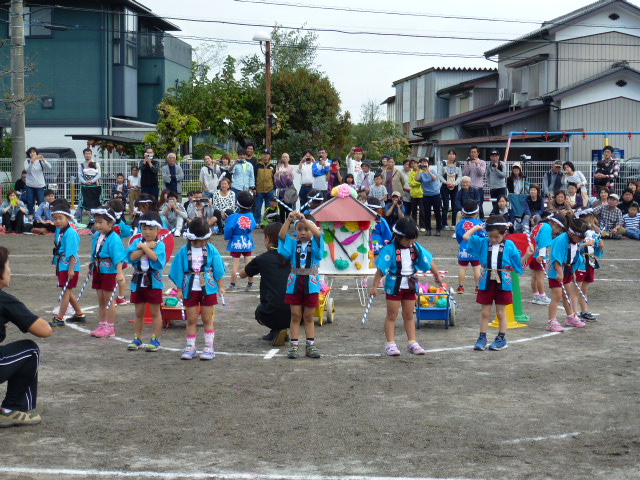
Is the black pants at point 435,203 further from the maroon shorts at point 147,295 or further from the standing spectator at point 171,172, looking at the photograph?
the maroon shorts at point 147,295

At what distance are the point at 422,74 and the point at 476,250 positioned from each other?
4236 cm

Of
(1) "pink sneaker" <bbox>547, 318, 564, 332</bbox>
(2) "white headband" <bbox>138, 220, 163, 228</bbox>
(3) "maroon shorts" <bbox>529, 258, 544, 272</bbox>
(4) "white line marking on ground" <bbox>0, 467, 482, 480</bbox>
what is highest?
(2) "white headband" <bbox>138, 220, 163, 228</bbox>

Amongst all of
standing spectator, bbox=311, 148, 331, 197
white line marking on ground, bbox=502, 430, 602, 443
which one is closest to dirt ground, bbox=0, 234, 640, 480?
white line marking on ground, bbox=502, 430, 602, 443

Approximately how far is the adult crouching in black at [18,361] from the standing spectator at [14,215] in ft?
57.5

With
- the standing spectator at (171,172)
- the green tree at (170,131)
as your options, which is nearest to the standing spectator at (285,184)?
the standing spectator at (171,172)

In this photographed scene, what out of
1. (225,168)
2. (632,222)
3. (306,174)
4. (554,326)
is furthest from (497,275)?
(225,168)

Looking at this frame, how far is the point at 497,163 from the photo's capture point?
81.0 ft

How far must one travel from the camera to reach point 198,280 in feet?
31.8

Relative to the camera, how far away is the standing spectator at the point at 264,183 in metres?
24.2

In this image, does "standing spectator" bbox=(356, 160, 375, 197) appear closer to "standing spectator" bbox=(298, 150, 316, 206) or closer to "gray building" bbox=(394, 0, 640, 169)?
"standing spectator" bbox=(298, 150, 316, 206)

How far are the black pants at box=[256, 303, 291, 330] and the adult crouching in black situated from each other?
11.5ft

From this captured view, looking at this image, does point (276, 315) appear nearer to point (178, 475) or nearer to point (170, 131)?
point (178, 475)

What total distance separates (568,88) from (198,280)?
90.3ft

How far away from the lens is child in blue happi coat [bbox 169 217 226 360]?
9711 mm
